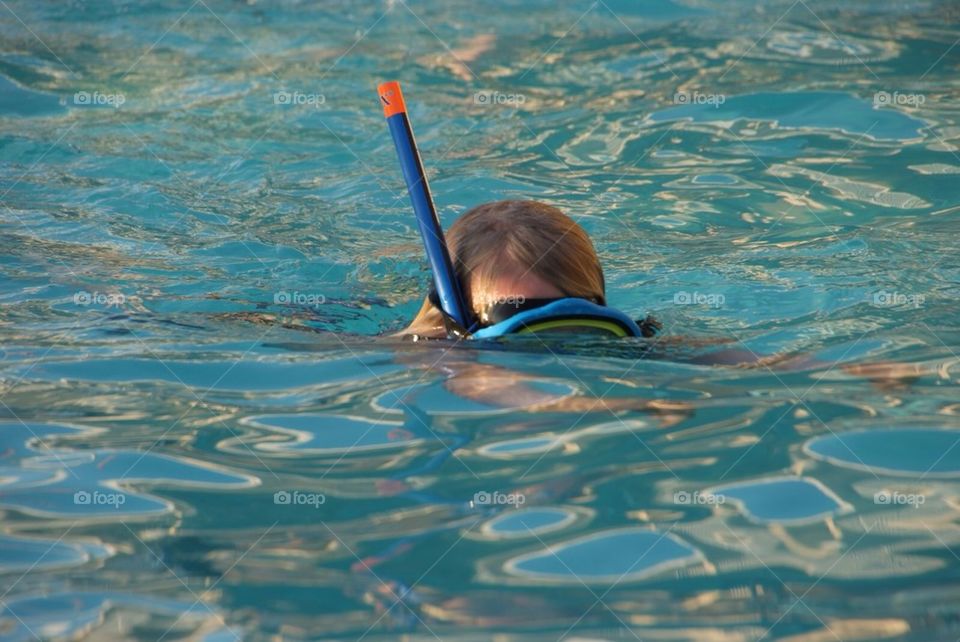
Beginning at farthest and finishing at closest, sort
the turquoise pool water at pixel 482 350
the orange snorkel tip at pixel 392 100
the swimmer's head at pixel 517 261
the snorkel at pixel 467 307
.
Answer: the orange snorkel tip at pixel 392 100, the swimmer's head at pixel 517 261, the snorkel at pixel 467 307, the turquoise pool water at pixel 482 350

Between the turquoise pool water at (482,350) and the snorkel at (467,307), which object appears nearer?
the turquoise pool water at (482,350)

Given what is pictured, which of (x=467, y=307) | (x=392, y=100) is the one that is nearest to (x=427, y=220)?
(x=467, y=307)

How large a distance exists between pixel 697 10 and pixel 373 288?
503 centimetres

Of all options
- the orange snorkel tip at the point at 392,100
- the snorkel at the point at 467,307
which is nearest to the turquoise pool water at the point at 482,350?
the snorkel at the point at 467,307

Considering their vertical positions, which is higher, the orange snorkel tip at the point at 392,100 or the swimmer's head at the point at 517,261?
the orange snorkel tip at the point at 392,100

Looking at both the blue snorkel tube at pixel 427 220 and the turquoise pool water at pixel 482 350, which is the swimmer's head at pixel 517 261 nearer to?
the blue snorkel tube at pixel 427 220

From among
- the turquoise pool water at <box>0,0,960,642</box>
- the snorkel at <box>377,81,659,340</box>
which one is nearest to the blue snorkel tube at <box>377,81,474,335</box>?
the snorkel at <box>377,81,659,340</box>

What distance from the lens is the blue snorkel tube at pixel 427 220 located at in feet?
11.0

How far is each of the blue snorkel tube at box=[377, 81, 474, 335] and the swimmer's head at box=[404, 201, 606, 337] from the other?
49 mm

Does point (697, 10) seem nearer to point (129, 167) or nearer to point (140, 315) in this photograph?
point (129, 167)

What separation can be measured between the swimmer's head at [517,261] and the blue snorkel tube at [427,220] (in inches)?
1.9

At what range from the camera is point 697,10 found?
880 centimetres

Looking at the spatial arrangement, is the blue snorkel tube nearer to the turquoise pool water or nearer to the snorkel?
the snorkel

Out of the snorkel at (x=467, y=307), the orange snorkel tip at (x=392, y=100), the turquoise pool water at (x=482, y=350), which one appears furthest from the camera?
the orange snorkel tip at (x=392, y=100)
